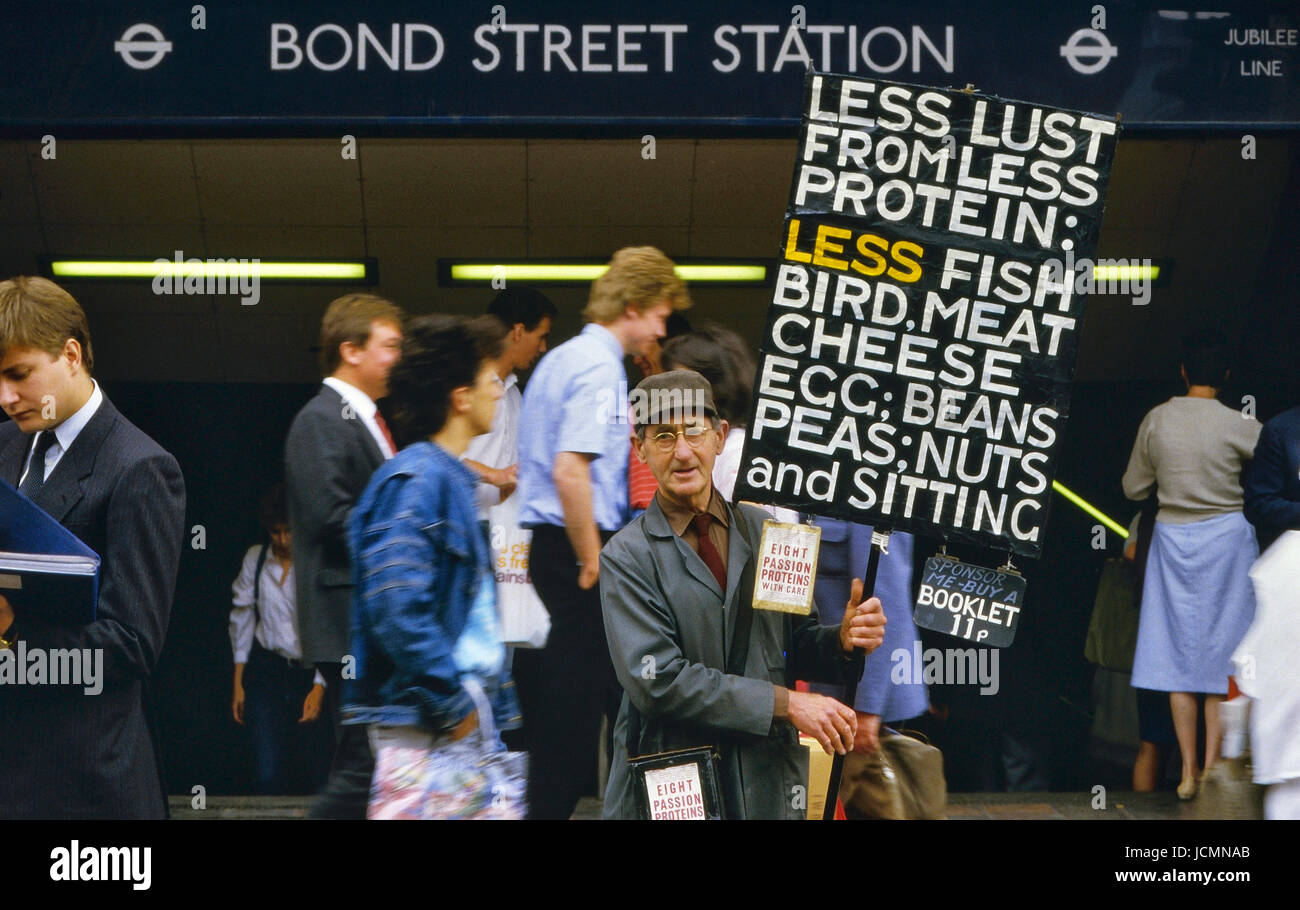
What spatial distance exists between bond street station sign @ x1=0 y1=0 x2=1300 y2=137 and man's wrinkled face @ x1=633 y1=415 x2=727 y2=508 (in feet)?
5.15

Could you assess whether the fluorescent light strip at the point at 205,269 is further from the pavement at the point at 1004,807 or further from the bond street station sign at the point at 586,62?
the pavement at the point at 1004,807

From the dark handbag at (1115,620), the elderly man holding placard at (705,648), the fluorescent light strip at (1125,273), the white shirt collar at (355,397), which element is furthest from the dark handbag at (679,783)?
the fluorescent light strip at (1125,273)

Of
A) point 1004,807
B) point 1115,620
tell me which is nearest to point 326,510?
point 1004,807

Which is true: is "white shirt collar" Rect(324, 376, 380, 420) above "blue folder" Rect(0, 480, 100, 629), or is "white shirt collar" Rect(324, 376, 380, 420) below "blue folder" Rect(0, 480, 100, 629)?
above

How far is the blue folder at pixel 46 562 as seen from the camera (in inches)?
198

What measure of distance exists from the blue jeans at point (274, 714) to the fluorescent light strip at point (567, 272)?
6.05 feet

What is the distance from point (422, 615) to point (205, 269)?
276cm

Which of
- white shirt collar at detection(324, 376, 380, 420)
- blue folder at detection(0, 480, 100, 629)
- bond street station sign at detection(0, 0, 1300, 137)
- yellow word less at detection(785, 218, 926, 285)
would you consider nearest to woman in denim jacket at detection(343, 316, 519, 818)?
white shirt collar at detection(324, 376, 380, 420)

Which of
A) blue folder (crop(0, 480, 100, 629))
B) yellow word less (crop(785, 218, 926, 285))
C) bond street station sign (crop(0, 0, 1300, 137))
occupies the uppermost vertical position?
bond street station sign (crop(0, 0, 1300, 137))

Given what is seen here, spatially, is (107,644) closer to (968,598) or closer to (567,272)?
(567,272)

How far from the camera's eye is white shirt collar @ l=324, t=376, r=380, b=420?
5.55 m

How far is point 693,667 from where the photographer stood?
4.73 m

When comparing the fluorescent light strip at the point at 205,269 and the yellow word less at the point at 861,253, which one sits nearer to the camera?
the yellow word less at the point at 861,253

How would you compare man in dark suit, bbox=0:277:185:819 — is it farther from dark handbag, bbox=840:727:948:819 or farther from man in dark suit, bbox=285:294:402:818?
dark handbag, bbox=840:727:948:819
